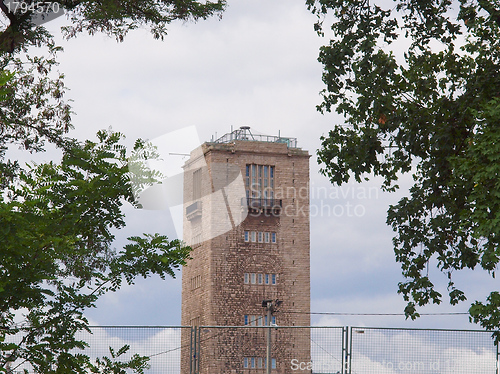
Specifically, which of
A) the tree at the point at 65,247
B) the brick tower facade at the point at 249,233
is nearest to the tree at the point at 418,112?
the tree at the point at 65,247

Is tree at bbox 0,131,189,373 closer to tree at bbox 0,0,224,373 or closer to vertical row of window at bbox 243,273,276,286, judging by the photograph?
tree at bbox 0,0,224,373

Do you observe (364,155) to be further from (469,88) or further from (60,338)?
(60,338)

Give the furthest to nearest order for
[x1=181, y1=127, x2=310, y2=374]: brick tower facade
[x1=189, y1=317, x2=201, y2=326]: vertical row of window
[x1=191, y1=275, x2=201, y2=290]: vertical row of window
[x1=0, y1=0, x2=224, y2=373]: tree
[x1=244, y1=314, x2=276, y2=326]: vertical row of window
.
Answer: [x1=191, y1=275, x2=201, y2=290]: vertical row of window
[x1=189, y1=317, x2=201, y2=326]: vertical row of window
[x1=181, y1=127, x2=310, y2=374]: brick tower facade
[x1=244, y1=314, x2=276, y2=326]: vertical row of window
[x1=0, y1=0, x2=224, y2=373]: tree

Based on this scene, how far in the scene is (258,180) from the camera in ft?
281

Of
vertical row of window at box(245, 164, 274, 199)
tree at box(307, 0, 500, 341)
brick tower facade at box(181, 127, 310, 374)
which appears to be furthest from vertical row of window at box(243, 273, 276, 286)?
tree at box(307, 0, 500, 341)

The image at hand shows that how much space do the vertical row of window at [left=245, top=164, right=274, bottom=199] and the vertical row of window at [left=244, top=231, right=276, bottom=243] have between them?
4192 mm

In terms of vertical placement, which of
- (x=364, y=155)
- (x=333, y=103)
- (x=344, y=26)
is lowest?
(x=364, y=155)

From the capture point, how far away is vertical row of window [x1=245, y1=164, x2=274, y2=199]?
281ft

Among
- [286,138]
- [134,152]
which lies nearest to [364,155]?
[134,152]

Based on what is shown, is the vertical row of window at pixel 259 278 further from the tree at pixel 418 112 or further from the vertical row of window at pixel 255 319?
the tree at pixel 418 112

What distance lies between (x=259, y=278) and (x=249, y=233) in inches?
201

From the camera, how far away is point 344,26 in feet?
67.6

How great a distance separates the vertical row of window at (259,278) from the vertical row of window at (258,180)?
28.9 ft

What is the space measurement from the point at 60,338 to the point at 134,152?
287 centimetres
